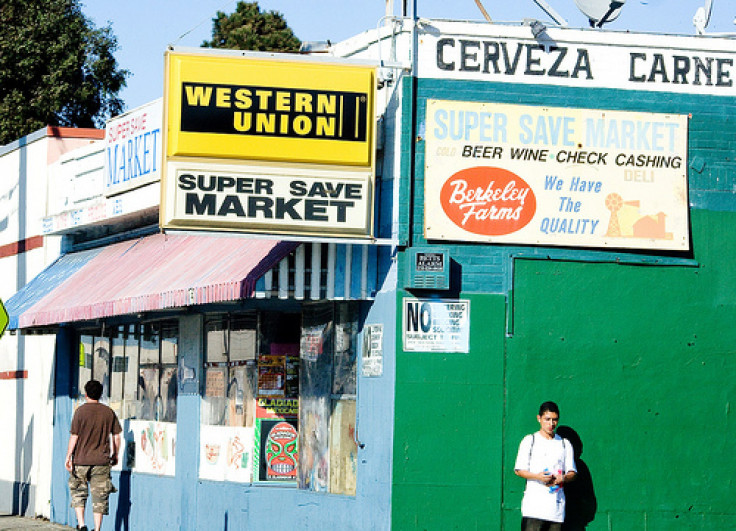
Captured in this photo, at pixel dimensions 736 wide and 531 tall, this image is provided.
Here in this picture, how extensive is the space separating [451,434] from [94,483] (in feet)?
17.8

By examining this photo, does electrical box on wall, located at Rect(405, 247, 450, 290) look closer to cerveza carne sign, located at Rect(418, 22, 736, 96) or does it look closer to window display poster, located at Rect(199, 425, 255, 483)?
cerveza carne sign, located at Rect(418, 22, 736, 96)

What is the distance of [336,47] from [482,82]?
6.72ft

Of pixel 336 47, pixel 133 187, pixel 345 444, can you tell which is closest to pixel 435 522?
pixel 345 444

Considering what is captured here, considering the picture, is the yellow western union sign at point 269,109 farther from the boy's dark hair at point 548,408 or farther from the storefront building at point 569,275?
the boy's dark hair at point 548,408

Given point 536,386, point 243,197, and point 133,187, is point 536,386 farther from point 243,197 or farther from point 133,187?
point 133,187

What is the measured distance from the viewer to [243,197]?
12.2 meters

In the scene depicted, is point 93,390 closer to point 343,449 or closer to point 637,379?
point 343,449

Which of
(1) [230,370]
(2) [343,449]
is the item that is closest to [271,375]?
(1) [230,370]

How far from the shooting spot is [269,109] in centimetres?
1238

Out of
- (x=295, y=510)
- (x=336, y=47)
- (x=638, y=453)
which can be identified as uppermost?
(x=336, y=47)

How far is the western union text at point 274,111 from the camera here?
1229cm

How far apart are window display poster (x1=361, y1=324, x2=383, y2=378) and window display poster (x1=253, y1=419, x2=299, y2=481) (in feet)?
6.72

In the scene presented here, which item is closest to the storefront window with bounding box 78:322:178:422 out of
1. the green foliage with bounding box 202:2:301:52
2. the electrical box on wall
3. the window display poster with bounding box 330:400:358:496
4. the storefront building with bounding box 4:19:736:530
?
the window display poster with bounding box 330:400:358:496

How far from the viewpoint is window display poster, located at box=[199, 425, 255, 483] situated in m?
14.8
